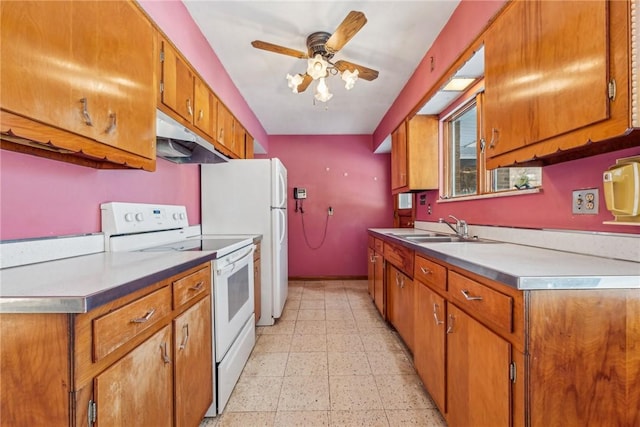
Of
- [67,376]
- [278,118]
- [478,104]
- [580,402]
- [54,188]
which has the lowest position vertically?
[580,402]

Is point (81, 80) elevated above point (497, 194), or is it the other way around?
point (81, 80)

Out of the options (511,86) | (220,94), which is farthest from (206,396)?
(220,94)

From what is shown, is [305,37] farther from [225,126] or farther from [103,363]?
[103,363]

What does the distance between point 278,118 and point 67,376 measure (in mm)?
3729

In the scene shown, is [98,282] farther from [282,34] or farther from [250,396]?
[282,34]

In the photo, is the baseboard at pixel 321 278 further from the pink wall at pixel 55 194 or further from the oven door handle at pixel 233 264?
the pink wall at pixel 55 194

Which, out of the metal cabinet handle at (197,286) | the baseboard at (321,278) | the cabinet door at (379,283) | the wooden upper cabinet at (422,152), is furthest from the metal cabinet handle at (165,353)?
the baseboard at (321,278)

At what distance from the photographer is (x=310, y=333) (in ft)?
8.34

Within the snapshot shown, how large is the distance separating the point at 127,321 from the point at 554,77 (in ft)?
5.49

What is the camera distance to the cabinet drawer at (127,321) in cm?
73

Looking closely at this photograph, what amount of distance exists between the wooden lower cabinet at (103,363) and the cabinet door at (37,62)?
1.93 ft

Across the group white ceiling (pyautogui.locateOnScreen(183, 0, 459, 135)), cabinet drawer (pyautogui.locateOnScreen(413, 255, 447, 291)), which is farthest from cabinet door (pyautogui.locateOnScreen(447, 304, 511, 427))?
white ceiling (pyautogui.locateOnScreen(183, 0, 459, 135))

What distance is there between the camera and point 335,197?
183 inches

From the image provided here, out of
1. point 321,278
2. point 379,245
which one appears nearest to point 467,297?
point 379,245
